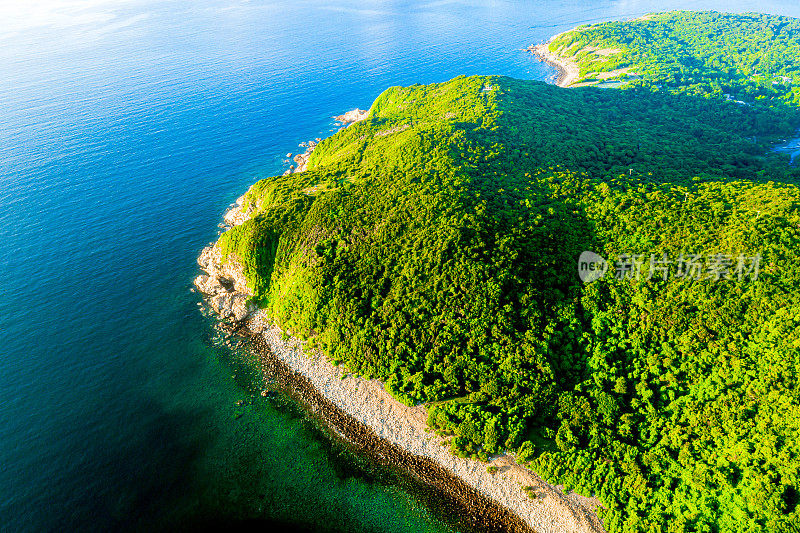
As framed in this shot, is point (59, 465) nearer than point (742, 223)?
Yes

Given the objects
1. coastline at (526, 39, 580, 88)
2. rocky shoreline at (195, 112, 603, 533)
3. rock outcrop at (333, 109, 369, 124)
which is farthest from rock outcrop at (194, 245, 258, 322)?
coastline at (526, 39, 580, 88)

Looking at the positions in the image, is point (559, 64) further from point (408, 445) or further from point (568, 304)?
point (408, 445)

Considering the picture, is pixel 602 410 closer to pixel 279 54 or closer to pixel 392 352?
pixel 392 352

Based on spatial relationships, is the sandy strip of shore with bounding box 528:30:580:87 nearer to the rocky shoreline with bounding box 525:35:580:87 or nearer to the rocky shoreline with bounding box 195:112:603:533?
the rocky shoreline with bounding box 525:35:580:87

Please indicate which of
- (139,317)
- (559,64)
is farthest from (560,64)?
(139,317)

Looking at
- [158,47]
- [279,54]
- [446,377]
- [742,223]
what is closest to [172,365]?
[446,377]
